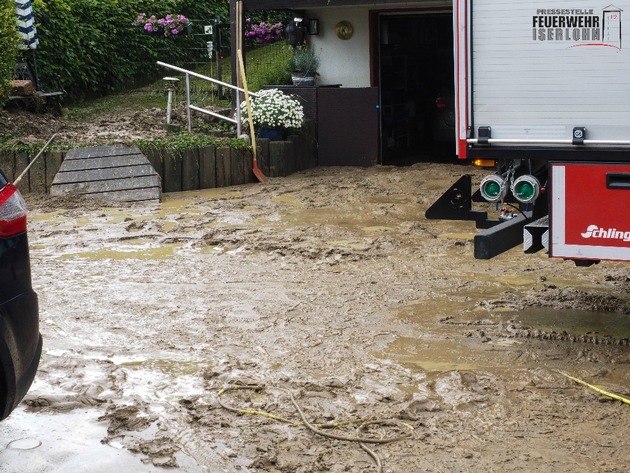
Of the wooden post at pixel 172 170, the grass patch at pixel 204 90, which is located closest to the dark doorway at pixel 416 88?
the grass patch at pixel 204 90

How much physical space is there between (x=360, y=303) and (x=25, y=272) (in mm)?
3937

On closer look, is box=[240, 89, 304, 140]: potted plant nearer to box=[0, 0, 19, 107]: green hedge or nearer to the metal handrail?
the metal handrail

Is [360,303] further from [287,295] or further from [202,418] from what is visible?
[202,418]

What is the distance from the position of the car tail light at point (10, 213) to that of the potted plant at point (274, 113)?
11156mm

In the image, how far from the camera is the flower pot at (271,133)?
16.0 meters

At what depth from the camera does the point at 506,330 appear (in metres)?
7.34

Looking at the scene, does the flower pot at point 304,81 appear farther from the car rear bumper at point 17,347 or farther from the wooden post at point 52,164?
the car rear bumper at point 17,347

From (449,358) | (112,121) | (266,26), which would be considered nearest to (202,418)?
(449,358)

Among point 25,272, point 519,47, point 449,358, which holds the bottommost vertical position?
point 449,358

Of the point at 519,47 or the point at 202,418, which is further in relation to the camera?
the point at 519,47

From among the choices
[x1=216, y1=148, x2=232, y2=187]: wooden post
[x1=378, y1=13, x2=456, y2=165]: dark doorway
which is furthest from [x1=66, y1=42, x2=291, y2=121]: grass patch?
[x1=216, y1=148, x2=232, y2=187]: wooden post

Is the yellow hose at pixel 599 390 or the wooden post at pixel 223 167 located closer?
the yellow hose at pixel 599 390

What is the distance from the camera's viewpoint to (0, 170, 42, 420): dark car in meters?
4.49

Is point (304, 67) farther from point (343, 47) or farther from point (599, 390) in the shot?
point (599, 390)
